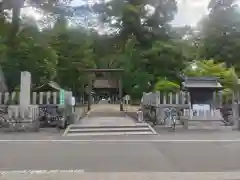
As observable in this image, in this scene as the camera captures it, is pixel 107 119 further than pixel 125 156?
Yes

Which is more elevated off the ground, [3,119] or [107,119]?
[3,119]

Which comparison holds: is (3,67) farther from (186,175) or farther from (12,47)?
(186,175)

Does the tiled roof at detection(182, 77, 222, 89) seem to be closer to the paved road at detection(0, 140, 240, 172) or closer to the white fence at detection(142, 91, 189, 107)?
the white fence at detection(142, 91, 189, 107)

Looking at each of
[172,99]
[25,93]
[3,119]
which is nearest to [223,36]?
[172,99]

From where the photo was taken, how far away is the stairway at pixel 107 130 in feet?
63.1

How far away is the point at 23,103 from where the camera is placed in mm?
21328

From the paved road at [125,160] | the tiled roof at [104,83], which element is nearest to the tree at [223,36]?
the paved road at [125,160]

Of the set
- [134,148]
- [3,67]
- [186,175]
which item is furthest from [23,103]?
[186,175]

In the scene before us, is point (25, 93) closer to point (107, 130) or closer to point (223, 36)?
point (107, 130)

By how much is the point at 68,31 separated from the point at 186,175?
28433mm

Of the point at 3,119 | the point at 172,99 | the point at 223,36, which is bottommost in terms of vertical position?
the point at 3,119

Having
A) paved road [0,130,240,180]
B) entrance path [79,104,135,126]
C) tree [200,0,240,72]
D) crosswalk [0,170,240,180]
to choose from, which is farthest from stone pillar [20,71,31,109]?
tree [200,0,240,72]

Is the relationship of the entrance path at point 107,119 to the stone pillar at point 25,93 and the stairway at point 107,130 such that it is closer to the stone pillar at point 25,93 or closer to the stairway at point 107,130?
the stairway at point 107,130

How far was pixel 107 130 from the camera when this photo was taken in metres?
19.8
